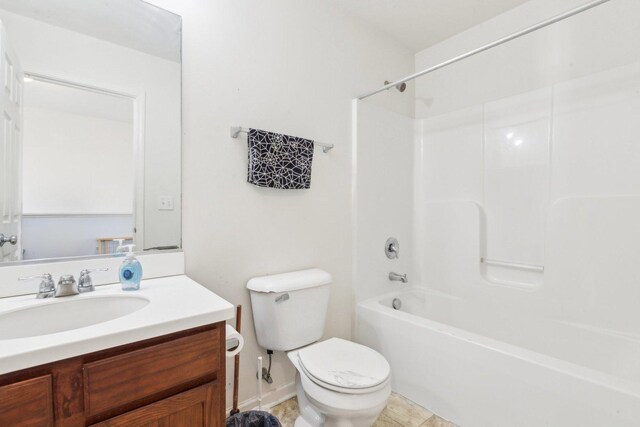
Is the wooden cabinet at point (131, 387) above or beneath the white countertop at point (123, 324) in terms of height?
beneath

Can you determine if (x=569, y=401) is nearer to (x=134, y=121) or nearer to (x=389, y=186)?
(x=389, y=186)

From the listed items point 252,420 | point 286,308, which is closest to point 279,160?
point 286,308

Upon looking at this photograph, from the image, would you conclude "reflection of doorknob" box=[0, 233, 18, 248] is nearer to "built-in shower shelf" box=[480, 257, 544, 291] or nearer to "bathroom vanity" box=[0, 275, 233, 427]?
"bathroom vanity" box=[0, 275, 233, 427]

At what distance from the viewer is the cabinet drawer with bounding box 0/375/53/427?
2.03 feet

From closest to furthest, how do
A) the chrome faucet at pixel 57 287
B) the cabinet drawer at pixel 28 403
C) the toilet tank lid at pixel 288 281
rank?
the cabinet drawer at pixel 28 403 < the chrome faucet at pixel 57 287 < the toilet tank lid at pixel 288 281

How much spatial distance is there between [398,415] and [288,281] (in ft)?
3.05

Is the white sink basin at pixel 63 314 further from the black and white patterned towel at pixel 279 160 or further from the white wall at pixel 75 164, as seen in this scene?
the black and white patterned towel at pixel 279 160

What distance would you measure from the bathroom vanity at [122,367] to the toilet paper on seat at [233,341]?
5.2 inches

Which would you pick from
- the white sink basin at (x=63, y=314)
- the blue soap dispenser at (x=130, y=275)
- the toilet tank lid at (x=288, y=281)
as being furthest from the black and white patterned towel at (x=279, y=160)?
the white sink basin at (x=63, y=314)

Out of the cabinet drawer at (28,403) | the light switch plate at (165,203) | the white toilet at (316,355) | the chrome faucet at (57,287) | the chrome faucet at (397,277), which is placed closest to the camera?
the cabinet drawer at (28,403)

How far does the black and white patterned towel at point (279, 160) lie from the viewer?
1.52 m

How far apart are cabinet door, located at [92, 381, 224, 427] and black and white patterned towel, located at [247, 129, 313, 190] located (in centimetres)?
94

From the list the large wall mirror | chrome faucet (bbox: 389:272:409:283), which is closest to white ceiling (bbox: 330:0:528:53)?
the large wall mirror

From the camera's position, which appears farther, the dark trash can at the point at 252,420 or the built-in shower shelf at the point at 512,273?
the built-in shower shelf at the point at 512,273
